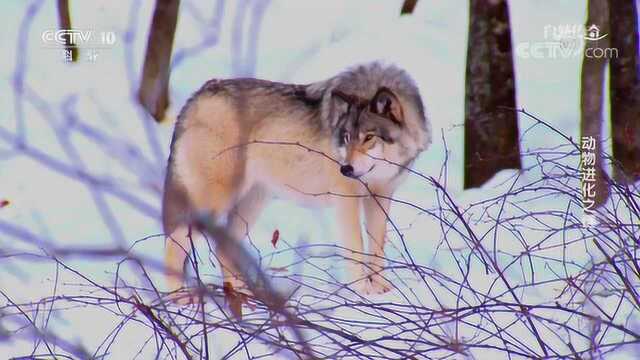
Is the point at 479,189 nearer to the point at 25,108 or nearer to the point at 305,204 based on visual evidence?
the point at 305,204

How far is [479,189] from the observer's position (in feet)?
13.9

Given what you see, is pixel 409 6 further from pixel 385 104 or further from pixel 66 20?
pixel 66 20

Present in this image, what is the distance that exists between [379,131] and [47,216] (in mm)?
1194

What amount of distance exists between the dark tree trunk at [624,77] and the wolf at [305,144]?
0.73 meters

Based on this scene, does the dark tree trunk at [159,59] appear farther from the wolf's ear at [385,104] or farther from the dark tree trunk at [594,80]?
the dark tree trunk at [594,80]

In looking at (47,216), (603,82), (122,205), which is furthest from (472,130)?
(47,216)

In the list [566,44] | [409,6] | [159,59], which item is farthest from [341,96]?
[566,44]

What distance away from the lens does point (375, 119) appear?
3.96 metres

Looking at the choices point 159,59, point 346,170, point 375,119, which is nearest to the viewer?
point 346,170

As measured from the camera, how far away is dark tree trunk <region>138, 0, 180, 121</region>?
4.01m

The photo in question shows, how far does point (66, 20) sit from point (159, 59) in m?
0.34

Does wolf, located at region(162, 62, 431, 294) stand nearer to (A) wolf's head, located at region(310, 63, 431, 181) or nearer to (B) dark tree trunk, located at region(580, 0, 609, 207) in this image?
(A) wolf's head, located at region(310, 63, 431, 181)

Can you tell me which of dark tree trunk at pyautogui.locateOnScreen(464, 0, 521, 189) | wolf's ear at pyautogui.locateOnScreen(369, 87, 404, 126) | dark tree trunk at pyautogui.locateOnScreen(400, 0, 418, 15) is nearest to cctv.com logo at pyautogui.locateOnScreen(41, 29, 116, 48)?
wolf's ear at pyautogui.locateOnScreen(369, 87, 404, 126)

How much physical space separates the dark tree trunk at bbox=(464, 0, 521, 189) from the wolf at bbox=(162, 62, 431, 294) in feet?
0.93
